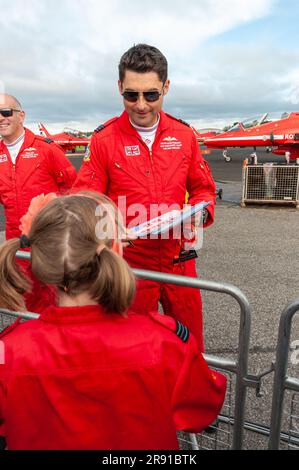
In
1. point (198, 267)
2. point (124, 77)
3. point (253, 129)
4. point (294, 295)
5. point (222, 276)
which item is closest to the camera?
point (124, 77)

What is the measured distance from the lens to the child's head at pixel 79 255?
1059 mm

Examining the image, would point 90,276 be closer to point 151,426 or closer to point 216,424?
point 151,426

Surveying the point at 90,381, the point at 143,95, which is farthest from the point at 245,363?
the point at 143,95

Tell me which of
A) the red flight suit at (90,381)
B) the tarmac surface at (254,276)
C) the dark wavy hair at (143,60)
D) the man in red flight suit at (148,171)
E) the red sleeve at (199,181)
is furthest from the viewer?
the tarmac surface at (254,276)

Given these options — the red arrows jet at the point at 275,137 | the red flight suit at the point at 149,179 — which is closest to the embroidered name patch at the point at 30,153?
the red flight suit at the point at 149,179

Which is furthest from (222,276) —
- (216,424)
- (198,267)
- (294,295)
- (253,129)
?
(253,129)

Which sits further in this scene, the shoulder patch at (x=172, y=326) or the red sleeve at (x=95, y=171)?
the red sleeve at (x=95, y=171)

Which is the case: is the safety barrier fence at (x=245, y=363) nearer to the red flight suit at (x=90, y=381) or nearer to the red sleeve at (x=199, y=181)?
the red flight suit at (x=90, y=381)

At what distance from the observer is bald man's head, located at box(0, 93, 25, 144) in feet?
9.66

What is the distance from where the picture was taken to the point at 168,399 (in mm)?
1052

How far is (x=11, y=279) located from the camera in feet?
4.10

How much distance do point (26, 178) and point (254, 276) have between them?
3280mm
